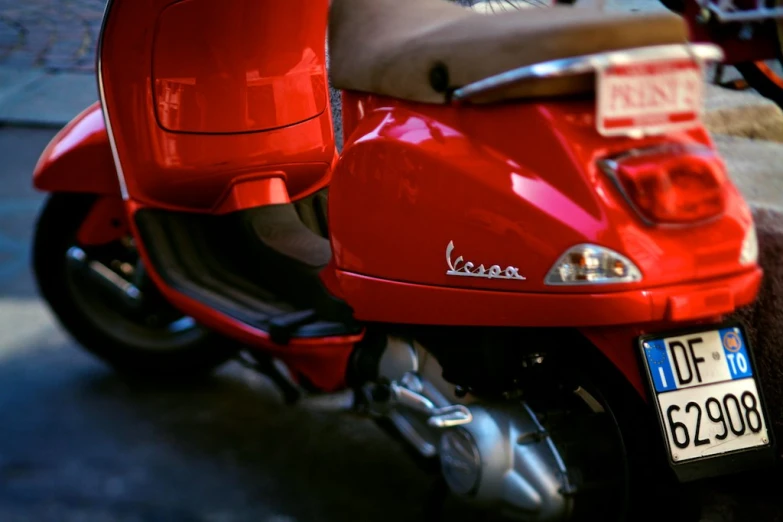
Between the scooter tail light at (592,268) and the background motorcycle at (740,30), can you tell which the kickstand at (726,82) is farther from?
the scooter tail light at (592,268)

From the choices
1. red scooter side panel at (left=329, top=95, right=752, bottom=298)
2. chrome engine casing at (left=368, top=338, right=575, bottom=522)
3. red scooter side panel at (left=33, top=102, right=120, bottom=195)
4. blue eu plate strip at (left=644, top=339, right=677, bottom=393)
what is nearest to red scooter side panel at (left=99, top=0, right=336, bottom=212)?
red scooter side panel at (left=33, top=102, right=120, bottom=195)

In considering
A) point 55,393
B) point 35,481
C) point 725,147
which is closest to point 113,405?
point 55,393

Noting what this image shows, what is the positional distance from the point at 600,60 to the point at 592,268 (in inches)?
11.6

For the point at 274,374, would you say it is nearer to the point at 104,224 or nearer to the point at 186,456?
the point at 186,456

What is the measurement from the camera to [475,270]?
1.48 m

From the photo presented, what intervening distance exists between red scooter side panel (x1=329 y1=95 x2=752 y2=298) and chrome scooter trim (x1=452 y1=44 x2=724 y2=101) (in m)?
0.07

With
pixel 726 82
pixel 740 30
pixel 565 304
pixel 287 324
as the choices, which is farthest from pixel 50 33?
pixel 565 304

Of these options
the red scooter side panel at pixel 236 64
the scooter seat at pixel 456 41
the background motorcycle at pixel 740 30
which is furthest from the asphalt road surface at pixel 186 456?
the background motorcycle at pixel 740 30

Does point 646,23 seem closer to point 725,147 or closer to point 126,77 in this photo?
point 126,77

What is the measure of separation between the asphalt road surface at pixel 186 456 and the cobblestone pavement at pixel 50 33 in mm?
3444

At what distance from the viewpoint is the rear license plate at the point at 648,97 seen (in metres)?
1.29

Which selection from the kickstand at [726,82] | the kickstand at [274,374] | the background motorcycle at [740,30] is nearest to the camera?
the kickstand at [274,374]

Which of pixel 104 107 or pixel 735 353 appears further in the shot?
pixel 104 107

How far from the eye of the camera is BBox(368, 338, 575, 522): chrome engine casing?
1525mm
